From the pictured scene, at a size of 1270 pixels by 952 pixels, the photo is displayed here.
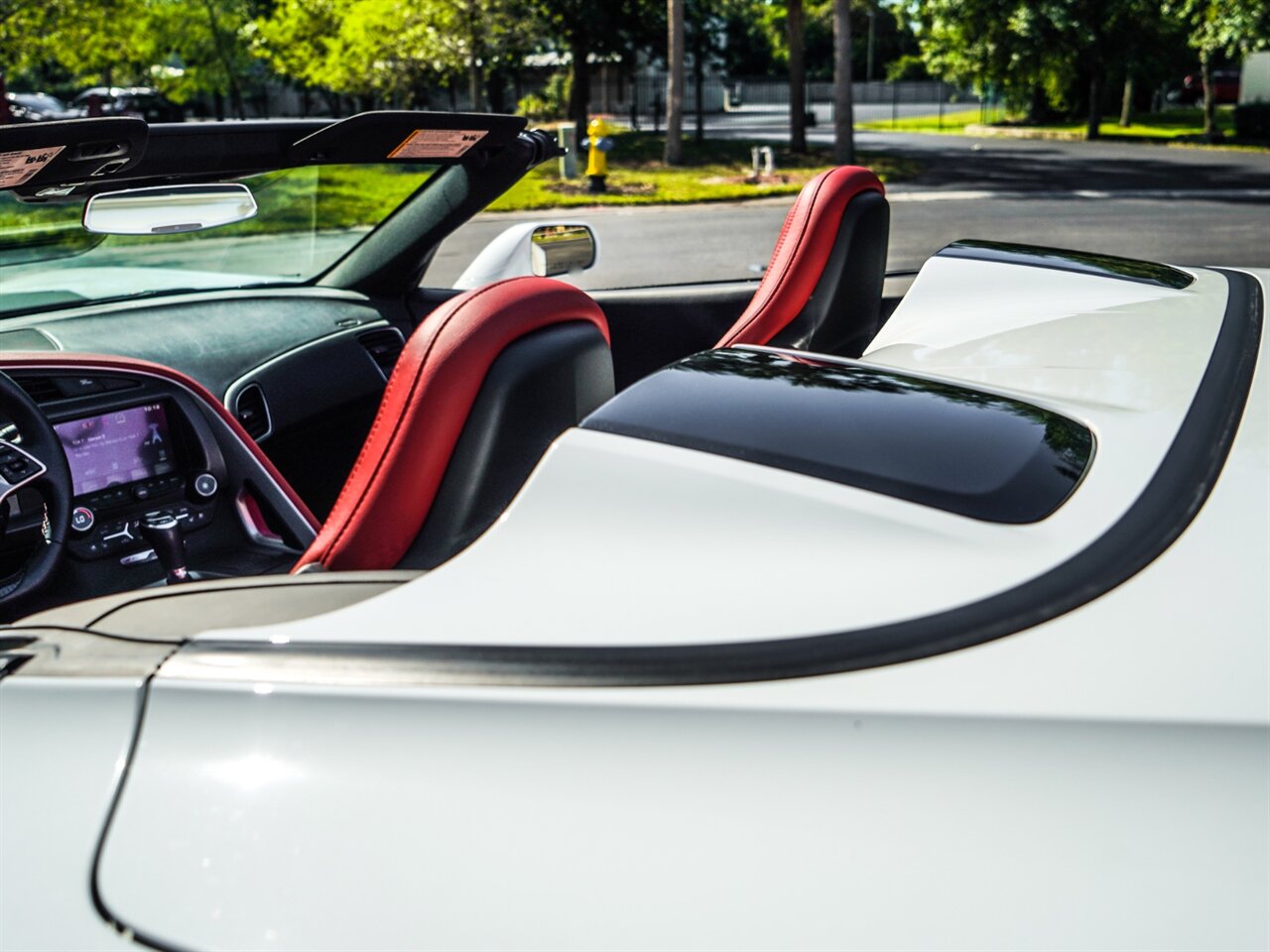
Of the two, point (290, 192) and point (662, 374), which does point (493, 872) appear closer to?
point (662, 374)

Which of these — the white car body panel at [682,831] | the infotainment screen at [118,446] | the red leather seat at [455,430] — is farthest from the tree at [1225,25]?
the white car body panel at [682,831]

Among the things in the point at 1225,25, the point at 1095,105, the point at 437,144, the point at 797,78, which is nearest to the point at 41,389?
the point at 437,144

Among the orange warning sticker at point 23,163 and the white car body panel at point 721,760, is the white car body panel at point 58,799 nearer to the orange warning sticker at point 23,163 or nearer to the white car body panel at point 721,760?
the white car body panel at point 721,760

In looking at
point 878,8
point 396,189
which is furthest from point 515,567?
point 878,8

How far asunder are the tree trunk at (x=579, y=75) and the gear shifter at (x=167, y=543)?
27324 mm

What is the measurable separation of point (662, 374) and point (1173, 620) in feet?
2.04

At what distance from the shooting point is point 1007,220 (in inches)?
645

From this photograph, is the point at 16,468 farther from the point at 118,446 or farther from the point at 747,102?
the point at 747,102

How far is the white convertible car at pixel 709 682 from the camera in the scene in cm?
107

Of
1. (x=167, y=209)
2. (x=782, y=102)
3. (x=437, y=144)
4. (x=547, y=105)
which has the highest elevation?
(x=782, y=102)

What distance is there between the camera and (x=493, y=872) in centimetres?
112

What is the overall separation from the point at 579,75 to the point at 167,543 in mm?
29754

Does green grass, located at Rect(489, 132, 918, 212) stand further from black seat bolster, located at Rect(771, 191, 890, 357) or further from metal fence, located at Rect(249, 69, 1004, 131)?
metal fence, located at Rect(249, 69, 1004, 131)

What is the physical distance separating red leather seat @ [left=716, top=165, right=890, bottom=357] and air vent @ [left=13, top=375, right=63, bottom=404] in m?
1.47
